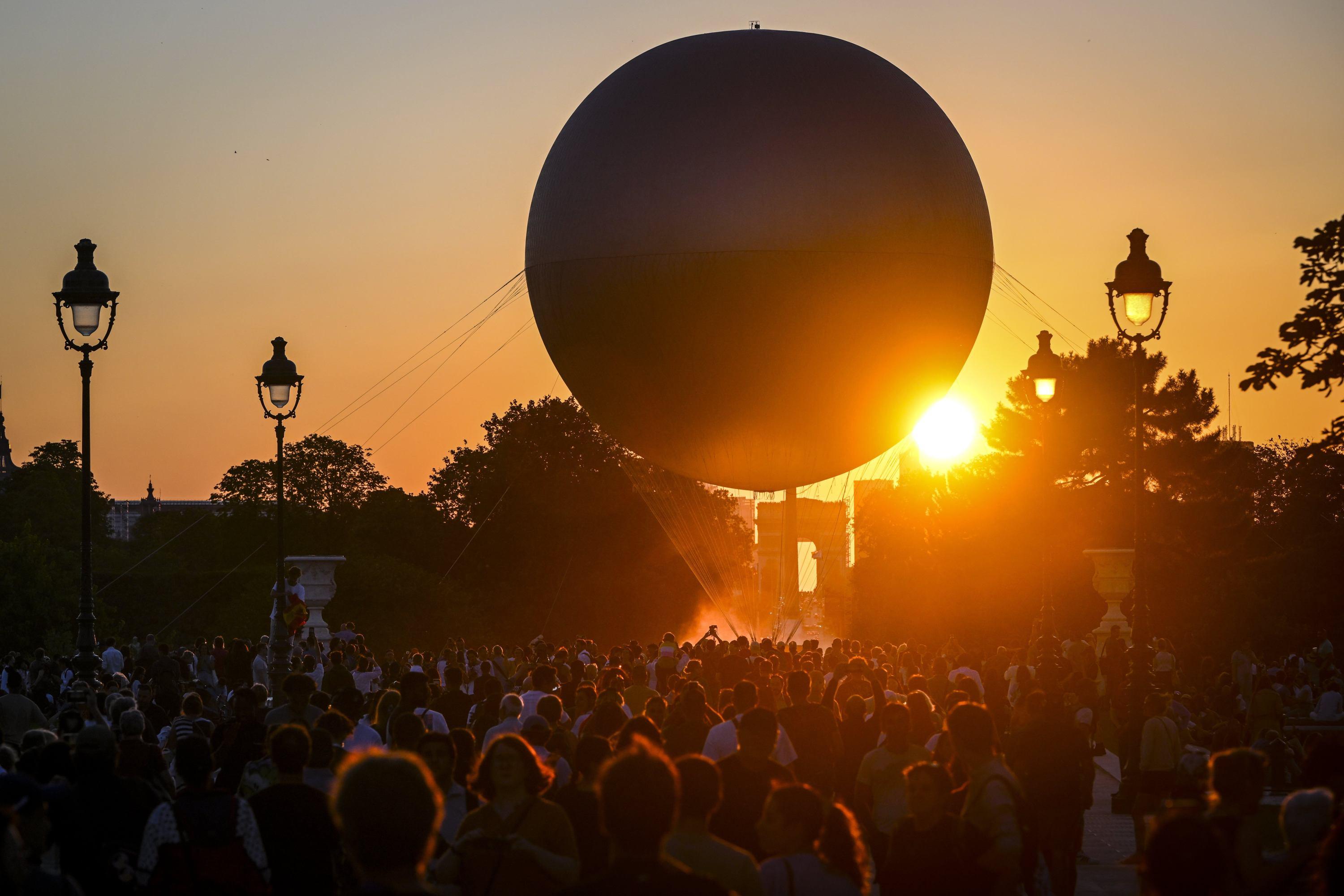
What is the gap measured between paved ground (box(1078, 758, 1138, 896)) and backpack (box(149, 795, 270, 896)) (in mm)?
6994

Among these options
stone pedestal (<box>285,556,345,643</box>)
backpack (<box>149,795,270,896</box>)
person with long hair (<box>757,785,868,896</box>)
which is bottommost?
backpack (<box>149,795,270,896</box>)

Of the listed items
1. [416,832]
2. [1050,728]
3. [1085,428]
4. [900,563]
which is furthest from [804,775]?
[900,563]

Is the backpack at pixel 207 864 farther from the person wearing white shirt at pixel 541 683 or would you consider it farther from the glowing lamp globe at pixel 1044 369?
the glowing lamp globe at pixel 1044 369

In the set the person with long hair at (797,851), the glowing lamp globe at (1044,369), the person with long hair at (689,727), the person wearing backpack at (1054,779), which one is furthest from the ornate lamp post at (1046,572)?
the person with long hair at (797,851)

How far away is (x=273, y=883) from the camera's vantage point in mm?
7301

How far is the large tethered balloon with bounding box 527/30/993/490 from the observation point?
25.0 metres

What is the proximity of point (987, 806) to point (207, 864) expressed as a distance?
3.62 m

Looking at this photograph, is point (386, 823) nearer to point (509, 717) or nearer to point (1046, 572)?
point (509, 717)

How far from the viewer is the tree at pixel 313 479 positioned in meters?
93.1

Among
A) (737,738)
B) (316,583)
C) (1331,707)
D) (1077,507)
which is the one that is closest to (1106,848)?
(737,738)

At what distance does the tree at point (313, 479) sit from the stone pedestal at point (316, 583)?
199ft

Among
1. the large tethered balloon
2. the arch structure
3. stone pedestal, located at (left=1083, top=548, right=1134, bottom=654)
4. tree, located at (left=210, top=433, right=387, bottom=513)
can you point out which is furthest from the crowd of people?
tree, located at (left=210, top=433, right=387, bottom=513)

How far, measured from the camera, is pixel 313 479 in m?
93.9

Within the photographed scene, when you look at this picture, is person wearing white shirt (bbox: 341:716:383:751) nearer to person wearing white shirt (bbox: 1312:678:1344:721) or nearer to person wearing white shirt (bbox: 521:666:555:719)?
person wearing white shirt (bbox: 521:666:555:719)
